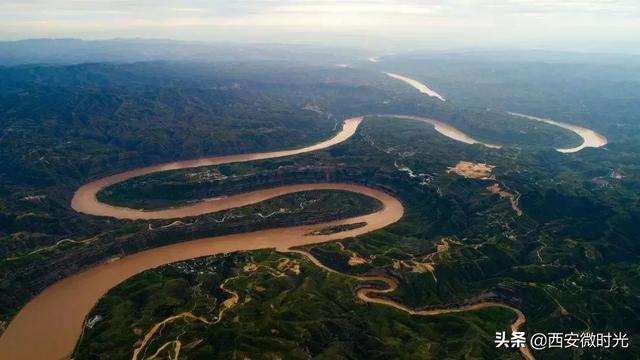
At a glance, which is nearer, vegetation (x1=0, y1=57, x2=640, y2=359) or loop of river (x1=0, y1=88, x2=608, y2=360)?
vegetation (x1=0, y1=57, x2=640, y2=359)

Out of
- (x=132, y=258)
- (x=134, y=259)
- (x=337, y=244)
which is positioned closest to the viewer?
(x=134, y=259)

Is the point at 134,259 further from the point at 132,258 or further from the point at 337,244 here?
the point at 337,244

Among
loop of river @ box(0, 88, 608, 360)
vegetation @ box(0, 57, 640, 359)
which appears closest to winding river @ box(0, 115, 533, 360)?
loop of river @ box(0, 88, 608, 360)

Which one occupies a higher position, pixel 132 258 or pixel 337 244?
pixel 337 244

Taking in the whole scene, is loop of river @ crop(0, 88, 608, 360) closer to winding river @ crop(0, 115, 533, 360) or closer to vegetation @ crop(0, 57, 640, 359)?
winding river @ crop(0, 115, 533, 360)

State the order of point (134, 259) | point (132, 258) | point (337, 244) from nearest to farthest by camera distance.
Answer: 1. point (134, 259)
2. point (132, 258)
3. point (337, 244)

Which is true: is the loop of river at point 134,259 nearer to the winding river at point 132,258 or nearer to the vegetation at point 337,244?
the winding river at point 132,258

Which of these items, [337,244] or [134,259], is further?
[337,244]

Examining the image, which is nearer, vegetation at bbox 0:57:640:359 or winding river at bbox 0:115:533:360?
vegetation at bbox 0:57:640:359

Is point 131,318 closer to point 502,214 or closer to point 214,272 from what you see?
point 214,272

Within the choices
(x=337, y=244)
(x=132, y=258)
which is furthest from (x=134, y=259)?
(x=337, y=244)
